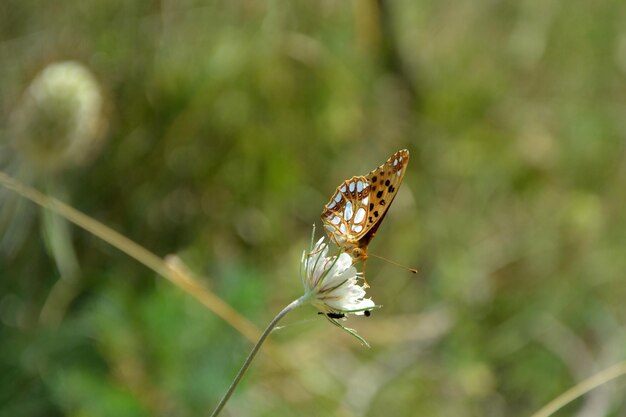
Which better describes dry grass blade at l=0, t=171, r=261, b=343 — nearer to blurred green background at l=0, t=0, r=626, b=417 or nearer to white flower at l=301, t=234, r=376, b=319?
blurred green background at l=0, t=0, r=626, b=417

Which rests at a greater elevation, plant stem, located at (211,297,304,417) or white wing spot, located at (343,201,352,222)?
white wing spot, located at (343,201,352,222)

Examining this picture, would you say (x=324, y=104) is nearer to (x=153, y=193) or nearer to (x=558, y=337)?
(x=153, y=193)

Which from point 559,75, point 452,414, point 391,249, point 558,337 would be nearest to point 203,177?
point 391,249

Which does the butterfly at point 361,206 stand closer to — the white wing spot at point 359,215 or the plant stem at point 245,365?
the white wing spot at point 359,215

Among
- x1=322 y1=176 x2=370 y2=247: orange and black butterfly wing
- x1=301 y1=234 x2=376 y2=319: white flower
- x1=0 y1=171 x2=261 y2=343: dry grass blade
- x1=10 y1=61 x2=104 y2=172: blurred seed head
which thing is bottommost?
x1=301 y1=234 x2=376 y2=319: white flower

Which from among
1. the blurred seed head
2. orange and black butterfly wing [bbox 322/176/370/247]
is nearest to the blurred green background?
the blurred seed head

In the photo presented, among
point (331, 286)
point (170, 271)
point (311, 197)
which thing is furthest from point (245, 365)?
point (311, 197)
